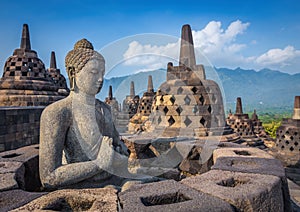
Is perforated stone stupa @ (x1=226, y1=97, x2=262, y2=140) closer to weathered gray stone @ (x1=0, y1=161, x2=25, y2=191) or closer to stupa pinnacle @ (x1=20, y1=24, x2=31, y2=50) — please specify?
stupa pinnacle @ (x1=20, y1=24, x2=31, y2=50)

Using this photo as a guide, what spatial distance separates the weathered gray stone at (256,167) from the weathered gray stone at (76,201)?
1143mm

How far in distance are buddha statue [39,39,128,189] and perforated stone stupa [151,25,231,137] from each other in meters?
4.10

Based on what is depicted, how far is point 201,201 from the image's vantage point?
1540 mm

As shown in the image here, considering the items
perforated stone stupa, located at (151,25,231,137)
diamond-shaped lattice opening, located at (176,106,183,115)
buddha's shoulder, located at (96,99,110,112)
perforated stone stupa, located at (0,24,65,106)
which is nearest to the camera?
buddha's shoulder, located at (96,99,110,112)

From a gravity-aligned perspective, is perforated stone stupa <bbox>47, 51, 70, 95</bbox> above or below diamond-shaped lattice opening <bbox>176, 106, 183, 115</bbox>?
above

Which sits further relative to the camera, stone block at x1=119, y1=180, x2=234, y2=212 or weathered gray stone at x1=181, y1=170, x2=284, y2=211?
weathered gray stone at x1=181, y1=170, x2=284, y2=211

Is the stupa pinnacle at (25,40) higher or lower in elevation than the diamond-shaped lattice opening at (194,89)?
higher

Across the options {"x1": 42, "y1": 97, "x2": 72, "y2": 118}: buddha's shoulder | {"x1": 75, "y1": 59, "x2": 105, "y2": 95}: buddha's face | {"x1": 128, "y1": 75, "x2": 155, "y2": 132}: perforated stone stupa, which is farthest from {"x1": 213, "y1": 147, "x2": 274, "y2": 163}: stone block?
{"x1": 128, "y1": 75, "x2": 155, "y2": 132}: perforated stone stupa

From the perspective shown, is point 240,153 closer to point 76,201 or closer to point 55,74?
point 76,201

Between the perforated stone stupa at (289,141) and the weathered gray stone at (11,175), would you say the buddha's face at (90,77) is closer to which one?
the weathered gray stone at (11,175)

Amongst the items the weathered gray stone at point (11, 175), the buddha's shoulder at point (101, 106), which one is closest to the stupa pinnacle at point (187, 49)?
the buddha's shoulder at point (101, 106)

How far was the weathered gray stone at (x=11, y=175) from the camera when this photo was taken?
6.26ft

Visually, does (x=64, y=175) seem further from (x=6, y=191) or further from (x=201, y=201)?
(x=201, y=201)

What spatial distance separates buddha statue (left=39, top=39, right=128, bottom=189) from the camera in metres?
2.00
